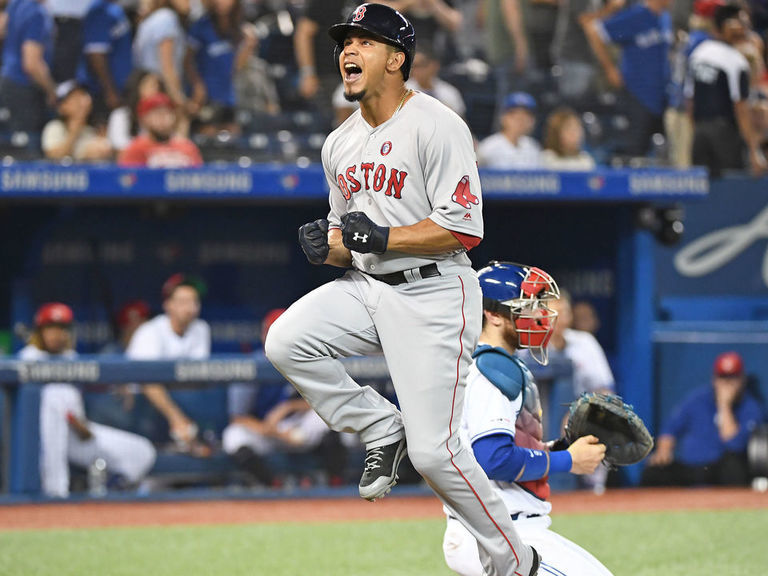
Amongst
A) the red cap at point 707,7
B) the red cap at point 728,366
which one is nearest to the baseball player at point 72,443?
the red cap at point 728,366

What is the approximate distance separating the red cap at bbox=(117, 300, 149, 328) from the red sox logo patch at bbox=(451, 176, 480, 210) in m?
5.55

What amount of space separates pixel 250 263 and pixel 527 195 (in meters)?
2.22

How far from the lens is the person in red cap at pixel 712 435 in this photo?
27.0 ft

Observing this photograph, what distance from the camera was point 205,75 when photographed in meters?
8.99

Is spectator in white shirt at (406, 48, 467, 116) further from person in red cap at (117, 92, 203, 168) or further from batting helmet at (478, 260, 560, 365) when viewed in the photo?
batting helmet at (478, 260, 560, 365)

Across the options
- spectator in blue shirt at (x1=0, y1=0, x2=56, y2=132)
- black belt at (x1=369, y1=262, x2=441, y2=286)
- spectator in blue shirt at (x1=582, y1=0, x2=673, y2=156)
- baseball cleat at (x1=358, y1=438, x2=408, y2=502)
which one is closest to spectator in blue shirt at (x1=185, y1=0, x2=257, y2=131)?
spectator in blue shirt at (x1=0, y1=0, x2=56, y2=132)

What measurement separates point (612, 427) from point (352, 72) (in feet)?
4.35

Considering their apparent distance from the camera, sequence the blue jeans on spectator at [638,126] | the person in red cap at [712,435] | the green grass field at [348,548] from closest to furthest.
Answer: the green grass field at [348,548], the person in red cap at [712,435], the blue jeans on spectator at [638,126]

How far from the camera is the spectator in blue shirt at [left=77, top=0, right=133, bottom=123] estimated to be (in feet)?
28.3

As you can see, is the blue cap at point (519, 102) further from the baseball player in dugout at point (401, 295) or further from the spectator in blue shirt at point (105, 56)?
the baseball player in dugout at point (401, 295)

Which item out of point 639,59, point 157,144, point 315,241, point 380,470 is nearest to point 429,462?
point 380,470

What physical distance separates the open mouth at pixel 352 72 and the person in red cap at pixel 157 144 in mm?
4685

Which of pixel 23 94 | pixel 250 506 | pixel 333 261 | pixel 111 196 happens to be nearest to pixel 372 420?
pixel 333 261

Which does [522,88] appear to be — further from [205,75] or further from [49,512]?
[49,512]
